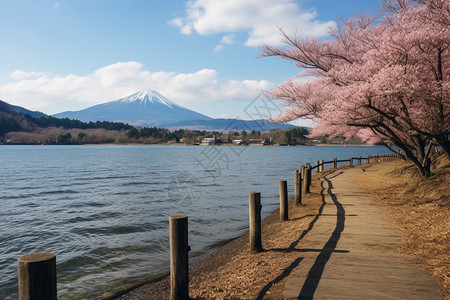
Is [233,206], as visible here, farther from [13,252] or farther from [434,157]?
[434,157]

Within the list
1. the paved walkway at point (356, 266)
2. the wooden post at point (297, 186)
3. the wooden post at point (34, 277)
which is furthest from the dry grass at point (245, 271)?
the wooden post at point (34, 277)

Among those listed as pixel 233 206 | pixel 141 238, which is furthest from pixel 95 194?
pixel 141 238

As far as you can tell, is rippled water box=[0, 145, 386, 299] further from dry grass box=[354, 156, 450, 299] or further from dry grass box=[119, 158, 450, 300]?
dry grass box=[354, 156, 450, 299]

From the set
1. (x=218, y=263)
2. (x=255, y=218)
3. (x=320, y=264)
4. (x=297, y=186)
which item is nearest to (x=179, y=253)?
(x=255, y=218)

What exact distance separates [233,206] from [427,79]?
1185 centimetres

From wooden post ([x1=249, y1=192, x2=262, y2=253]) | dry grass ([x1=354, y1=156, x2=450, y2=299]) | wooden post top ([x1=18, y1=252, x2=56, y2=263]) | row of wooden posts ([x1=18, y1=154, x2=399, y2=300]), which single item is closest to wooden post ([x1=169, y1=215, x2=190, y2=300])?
row of wooden posts ([x1=18, y1=154, x2=399, y2=300])

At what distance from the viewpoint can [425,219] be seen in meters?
9.42

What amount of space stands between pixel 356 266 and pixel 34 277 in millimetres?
5589

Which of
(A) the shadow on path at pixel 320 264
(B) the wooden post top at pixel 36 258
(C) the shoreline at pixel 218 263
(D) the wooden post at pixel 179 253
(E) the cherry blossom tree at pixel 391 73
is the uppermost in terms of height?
(E) the cherry blossom tree at pixel 391 73

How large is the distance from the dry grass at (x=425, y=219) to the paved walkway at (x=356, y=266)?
28cm

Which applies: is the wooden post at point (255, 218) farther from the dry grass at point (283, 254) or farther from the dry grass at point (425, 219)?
the dry grass at point (425, 219)

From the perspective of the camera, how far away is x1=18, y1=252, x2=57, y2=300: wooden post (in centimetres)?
345

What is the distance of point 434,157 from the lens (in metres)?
20.8

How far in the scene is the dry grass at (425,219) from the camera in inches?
242
